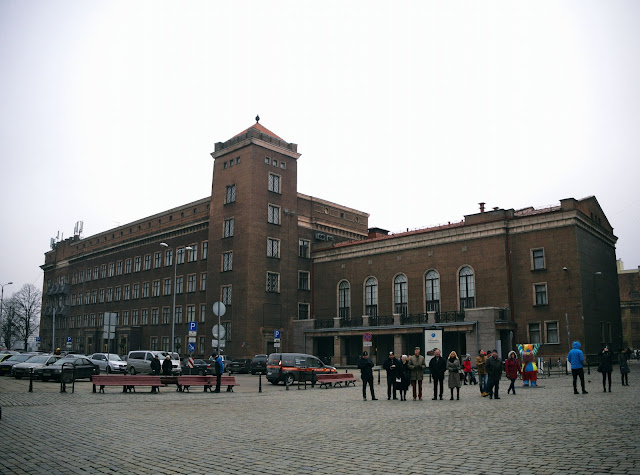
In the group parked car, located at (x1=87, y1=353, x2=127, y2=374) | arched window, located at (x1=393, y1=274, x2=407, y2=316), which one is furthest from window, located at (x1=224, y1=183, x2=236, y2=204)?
parked car, located at (x1=87, y1=353, x2=127, y2=374)

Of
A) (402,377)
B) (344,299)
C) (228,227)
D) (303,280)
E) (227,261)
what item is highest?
(228,227)

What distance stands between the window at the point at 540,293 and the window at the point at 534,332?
69.0 inches

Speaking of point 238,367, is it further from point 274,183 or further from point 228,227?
point 274,183

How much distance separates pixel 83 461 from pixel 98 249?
7846 centimetres

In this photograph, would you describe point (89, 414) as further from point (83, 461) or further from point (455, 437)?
point (455, 437)

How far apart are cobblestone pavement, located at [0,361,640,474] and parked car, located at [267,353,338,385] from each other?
11567 mm

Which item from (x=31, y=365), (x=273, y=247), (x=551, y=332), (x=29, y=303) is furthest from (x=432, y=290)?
(x=29, y=303)

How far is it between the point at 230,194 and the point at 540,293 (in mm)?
31249

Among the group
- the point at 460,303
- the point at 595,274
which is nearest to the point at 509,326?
the point at 460,303

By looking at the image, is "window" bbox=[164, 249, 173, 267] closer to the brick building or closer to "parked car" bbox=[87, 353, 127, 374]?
the brick building

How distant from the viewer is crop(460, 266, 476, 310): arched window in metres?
48.6

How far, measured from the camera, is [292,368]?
101 feet

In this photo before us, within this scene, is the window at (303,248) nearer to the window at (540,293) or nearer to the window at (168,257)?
the window at (168,257)

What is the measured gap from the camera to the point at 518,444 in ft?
32.5
